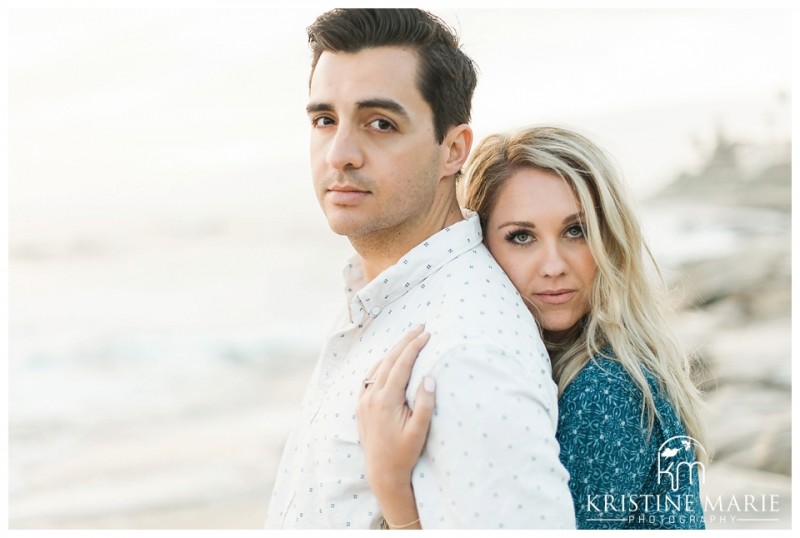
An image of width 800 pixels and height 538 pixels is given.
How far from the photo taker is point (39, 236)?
14555mm

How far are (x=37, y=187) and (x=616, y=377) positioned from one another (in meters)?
14.4

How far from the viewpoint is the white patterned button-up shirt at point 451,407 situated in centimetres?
191

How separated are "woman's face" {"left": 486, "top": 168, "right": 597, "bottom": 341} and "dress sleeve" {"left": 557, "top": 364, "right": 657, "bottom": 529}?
279 mm

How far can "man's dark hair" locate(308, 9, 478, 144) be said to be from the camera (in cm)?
244

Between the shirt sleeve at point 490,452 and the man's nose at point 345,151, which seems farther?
the man's nose at point 345,151

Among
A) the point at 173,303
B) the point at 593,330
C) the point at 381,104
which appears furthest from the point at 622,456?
the point at 173,303

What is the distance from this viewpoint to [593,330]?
249 cm

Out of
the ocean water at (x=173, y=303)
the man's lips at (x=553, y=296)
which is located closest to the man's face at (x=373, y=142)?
the man's lips at (x=553, y=296)

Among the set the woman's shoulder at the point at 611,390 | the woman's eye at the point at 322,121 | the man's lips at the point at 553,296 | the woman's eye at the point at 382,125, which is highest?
the woman's eye at the point at 322,121

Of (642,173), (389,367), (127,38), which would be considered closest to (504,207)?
(389,367)

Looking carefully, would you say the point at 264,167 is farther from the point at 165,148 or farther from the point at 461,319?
the point at 461,319

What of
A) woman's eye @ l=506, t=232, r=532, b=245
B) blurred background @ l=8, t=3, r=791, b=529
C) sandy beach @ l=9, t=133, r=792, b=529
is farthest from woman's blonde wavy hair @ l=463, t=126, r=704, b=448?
blurred background @ l=8, t=3, r=791, b=529

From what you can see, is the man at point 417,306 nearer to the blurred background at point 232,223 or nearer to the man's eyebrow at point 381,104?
A: the man's eyebrow at point 381,104

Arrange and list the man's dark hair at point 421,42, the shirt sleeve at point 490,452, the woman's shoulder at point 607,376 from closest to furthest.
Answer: the shirt sleeve at point 490,452 < the woman's shoulder at point 607,376 < the man's dark hair at point 421,42
